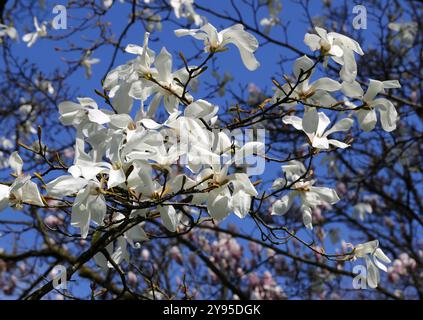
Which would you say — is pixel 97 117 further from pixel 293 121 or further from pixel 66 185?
pixel 293 121

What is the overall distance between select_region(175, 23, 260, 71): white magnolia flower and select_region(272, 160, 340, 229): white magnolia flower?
12.5 inches

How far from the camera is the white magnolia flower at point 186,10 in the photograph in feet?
11.0

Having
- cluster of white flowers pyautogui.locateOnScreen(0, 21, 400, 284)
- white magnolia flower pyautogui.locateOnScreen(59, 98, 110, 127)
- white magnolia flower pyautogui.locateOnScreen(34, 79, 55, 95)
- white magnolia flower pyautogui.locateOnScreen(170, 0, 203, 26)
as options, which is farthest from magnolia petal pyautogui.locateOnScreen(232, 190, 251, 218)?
white magnolia flower pyautogui.locateOnScreen(34, 79, 55, 95)

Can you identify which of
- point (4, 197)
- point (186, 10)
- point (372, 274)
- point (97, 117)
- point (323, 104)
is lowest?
point (372, 274)

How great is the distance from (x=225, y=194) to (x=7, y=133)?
11.1 ft

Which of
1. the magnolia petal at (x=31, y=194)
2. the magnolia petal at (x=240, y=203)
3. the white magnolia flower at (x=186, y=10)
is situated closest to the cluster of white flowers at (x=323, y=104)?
the magnolia petal at (x=240, y=203)

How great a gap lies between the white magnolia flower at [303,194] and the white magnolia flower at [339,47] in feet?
0.90

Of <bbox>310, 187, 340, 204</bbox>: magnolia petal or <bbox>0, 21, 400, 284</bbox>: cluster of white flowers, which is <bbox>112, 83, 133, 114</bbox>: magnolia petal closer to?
<bbox>0, 21, 400, 284</bbox>: cluster of white flowers

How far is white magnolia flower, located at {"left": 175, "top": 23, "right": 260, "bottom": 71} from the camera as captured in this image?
4.23 feet

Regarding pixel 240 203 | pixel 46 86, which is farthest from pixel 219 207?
pixel 46 86

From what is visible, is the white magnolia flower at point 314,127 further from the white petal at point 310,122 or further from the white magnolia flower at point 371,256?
the white magnolia flower at point 371,256

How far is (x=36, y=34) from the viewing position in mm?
3697

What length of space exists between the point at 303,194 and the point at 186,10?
2281 millimetres

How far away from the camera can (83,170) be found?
3.60 feet
